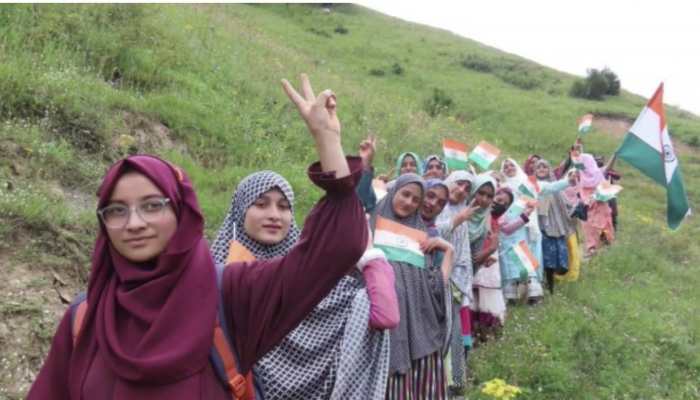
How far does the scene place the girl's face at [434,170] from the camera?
5570mm

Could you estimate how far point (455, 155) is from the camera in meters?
6.52

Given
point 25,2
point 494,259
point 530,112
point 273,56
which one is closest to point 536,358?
point 494,259

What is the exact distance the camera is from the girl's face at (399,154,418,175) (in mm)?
5602

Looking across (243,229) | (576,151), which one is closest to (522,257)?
(576,151)

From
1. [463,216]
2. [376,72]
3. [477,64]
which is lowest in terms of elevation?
[376,72]

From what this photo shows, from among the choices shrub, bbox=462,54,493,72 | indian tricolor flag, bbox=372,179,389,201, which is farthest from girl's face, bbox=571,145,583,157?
shrub, bbox=462,54,493,72

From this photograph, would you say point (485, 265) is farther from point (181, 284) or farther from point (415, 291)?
point (181, 284)

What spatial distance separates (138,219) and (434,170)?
14.0ft

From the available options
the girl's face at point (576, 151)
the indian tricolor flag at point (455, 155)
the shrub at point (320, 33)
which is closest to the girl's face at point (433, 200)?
the indian tricolor flag at point (455, 155)

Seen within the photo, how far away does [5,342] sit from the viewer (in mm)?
3314

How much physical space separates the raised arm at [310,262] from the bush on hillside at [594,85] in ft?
87.2

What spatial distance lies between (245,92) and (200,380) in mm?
8206

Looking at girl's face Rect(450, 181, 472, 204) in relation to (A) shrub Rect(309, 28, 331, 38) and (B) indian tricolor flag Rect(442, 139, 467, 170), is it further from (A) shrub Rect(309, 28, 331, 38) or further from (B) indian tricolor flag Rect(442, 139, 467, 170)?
(A) shrub Rect(309, 28, 331, 38)

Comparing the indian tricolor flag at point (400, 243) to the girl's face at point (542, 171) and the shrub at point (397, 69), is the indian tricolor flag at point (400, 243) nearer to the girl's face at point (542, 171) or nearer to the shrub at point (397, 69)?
the girl's face at point (542, 171)
